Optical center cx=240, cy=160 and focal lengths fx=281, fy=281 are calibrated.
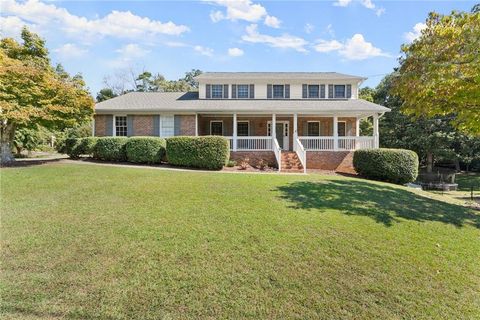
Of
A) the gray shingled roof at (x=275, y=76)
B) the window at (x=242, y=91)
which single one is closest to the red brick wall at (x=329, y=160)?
the gray shingled roof at (x=275, y=76)

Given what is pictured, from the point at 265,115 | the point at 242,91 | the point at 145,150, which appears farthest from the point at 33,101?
the point at 265,115

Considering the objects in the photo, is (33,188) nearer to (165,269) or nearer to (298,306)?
(165,269)

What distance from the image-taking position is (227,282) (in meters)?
4.09

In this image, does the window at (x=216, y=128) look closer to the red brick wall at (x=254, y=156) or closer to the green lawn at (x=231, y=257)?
the red brick wall at (x=254, y=156)

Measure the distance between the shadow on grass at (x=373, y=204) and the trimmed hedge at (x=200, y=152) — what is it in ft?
16.2

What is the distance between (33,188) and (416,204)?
11.7 m

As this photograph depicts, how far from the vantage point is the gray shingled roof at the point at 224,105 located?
17547mm

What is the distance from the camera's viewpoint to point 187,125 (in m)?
18.4

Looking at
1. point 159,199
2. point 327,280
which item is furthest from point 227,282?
point 159,199

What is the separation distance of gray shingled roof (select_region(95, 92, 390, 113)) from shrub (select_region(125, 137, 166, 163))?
366cm

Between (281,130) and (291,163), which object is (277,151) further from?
(281,130)

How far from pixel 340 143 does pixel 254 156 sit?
5.66m

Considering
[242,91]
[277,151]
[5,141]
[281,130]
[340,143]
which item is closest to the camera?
[5,141]

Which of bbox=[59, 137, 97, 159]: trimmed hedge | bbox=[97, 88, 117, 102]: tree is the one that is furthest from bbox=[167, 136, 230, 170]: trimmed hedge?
bbox=[97, 88, 117, 102]: tree
